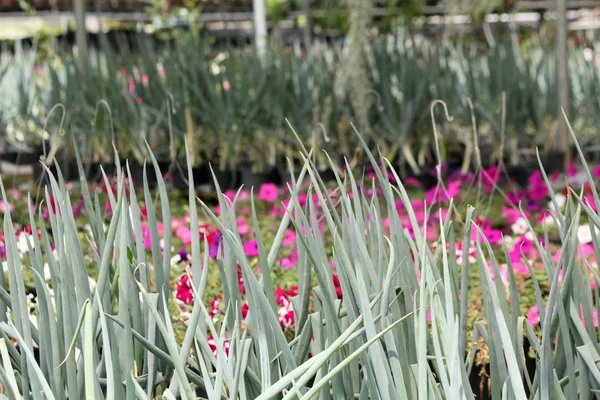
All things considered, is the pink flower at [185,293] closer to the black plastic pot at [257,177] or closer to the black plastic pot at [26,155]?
the black plastic pot at [257,177]

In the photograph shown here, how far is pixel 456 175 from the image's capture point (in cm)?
271

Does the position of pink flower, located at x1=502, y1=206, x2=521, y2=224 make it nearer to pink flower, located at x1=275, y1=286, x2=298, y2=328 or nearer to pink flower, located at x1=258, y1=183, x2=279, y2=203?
pink flower, located at x1=258, y1=183, x2=279, y2=203

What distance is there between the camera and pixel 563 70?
2977 millimetres

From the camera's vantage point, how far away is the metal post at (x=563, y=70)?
2.95 m

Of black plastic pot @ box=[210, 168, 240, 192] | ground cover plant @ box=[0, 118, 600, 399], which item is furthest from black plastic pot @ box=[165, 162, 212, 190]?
ground cover plant @ box=[0, 118, 600, 399]

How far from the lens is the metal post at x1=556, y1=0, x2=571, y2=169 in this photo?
295 centimetres

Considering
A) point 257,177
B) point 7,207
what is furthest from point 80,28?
point 7,207

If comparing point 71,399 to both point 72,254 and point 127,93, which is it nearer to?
point 72,254

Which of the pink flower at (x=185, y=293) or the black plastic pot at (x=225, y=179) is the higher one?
the pink flower at (x=185, y=293)

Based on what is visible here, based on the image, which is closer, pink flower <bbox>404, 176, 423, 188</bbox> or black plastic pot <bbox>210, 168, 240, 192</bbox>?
pink flower <bbox>404, 176, 423, 188</bbox>

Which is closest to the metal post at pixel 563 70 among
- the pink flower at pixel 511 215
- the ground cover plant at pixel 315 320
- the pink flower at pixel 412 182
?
the pink flower at pixel 412 182

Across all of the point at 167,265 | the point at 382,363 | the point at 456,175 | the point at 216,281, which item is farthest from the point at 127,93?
the point at 382,363

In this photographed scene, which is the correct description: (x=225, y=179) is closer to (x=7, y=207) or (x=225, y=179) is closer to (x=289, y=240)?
(x=289, y=240)

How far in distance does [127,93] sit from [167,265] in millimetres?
1986
